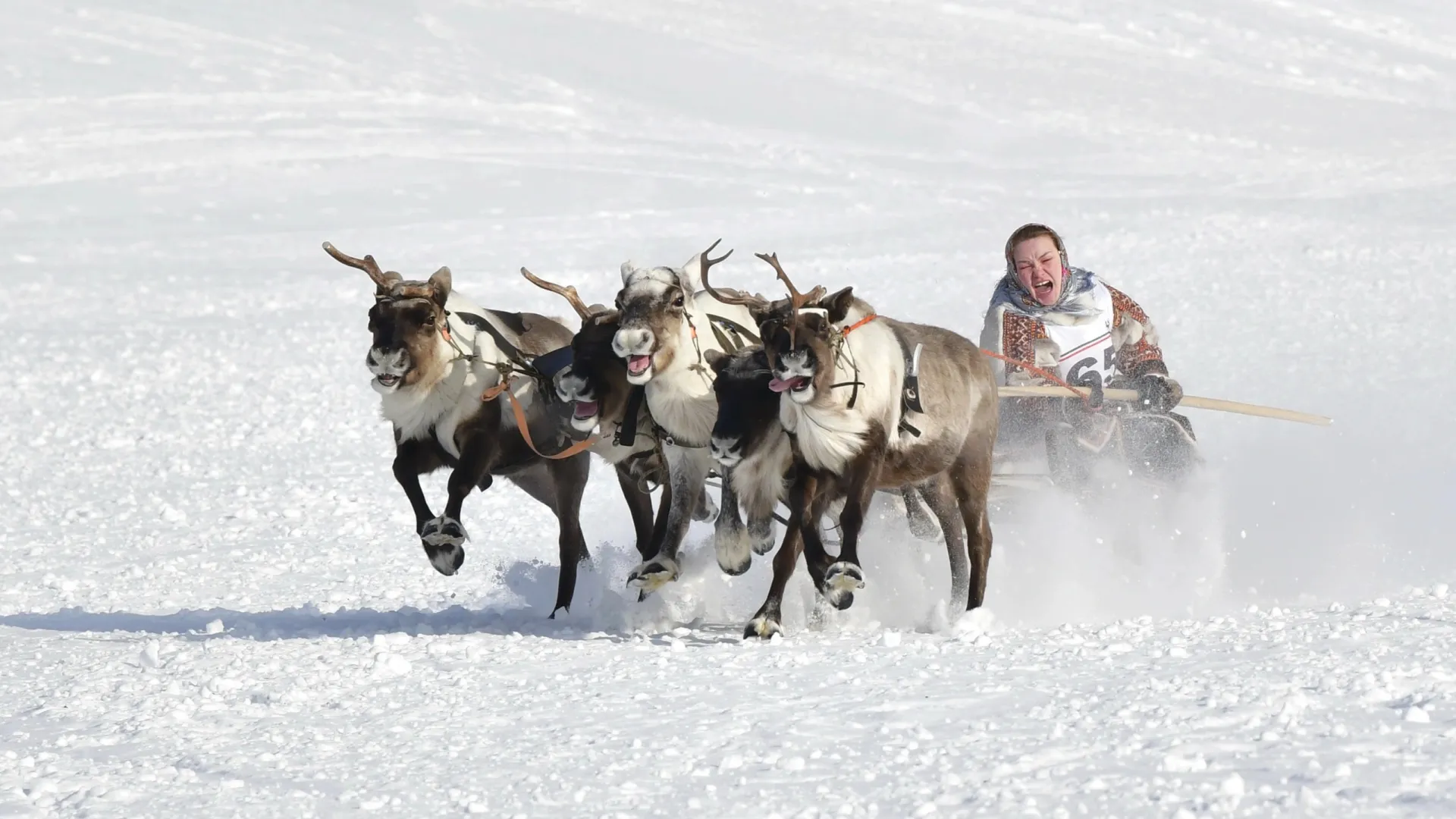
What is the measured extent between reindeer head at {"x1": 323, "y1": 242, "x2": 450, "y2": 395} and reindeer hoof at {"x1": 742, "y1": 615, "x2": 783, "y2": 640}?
68.9 inches

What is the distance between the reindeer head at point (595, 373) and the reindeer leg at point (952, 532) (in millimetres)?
1437

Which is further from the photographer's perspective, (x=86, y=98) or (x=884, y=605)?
(x=86, y=98)

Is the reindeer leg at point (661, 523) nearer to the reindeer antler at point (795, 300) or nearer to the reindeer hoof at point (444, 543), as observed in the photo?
the reindeer hoof at point (444, 543)

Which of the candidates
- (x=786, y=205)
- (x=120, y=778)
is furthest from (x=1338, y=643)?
(x=786, y=205)

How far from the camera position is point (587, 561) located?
30.3 feet

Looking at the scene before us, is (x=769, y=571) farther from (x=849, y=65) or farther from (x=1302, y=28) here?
(x=1302, y=28)

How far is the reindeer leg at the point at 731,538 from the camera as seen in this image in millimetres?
7469

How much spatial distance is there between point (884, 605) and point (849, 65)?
29319 millimetres

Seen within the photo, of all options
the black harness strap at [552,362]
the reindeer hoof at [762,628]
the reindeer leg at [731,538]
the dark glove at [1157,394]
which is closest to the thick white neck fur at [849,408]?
Answer: the reindeer leg at [731,538]

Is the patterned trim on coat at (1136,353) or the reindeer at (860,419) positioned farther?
the patterned trim on coat at (1136,353)

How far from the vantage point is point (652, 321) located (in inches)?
287

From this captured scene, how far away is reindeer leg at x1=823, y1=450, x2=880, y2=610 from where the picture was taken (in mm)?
6922

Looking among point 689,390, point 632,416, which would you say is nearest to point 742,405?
Result: point 689,390

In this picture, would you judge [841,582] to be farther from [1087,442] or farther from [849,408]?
[1087,442]
